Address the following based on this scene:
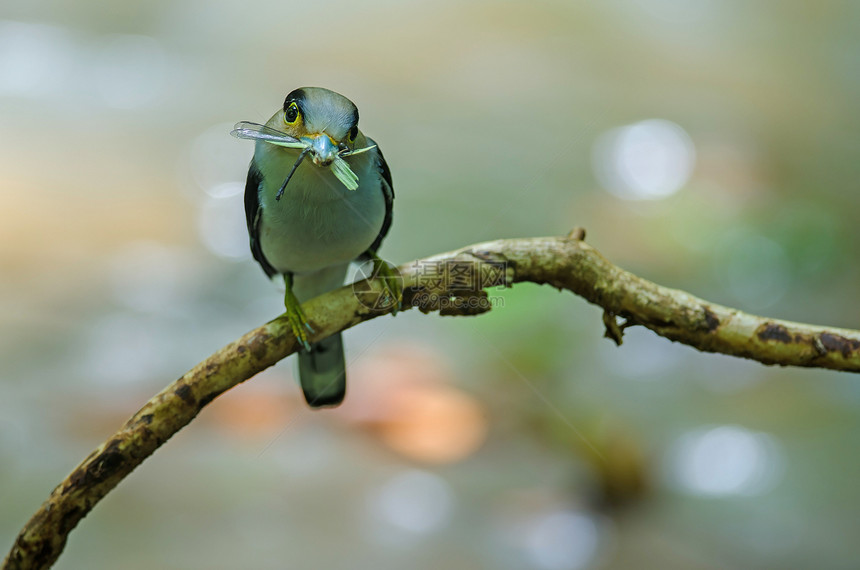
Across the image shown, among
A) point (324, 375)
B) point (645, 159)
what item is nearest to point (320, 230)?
point (324, 375)

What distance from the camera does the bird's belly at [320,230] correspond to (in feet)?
3.97

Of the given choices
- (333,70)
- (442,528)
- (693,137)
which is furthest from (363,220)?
(693,137)

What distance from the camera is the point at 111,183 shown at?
3.44 meters

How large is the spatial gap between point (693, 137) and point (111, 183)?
10.2ft

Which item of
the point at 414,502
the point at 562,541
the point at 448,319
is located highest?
the point at 448,319

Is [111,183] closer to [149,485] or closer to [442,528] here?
[149,485]

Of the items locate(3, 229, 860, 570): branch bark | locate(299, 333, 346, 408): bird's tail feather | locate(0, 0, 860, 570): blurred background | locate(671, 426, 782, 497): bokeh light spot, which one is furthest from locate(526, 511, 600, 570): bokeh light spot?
locate(3, 229, 860, 570): branch bark

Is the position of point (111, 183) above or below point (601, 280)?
above

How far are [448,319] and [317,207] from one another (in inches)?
95.6

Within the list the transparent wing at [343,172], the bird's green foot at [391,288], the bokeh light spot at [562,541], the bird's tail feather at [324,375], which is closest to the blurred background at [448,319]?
the bokeh light spot at [562,541]

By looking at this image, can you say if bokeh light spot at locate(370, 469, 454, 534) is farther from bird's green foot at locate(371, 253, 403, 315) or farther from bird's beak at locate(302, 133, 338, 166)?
bird's beak at locate(302, 133, 338, 166)

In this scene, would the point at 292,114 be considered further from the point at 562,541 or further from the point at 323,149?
the point at 562,541

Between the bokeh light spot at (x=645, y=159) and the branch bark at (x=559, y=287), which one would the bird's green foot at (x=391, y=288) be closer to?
the branch bark at (x=559, y=287)

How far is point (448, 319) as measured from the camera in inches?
141
